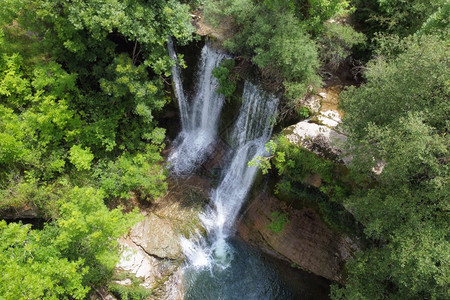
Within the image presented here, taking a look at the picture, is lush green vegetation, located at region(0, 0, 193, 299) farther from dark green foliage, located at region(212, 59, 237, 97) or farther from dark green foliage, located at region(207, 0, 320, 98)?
dark green foliage, located at region(207, 0, 320, 98)

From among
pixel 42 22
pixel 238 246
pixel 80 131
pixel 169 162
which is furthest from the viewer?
pixel 169 162

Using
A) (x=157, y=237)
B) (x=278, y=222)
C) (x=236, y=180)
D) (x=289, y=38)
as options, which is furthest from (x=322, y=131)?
Answer: (x=157, y=237)

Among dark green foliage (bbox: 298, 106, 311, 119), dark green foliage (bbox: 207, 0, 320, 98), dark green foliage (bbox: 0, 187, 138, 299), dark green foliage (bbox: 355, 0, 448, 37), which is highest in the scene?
dark green foliage (bbox: 355, 0, 448, 37)

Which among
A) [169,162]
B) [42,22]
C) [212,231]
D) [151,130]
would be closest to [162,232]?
[212,231]

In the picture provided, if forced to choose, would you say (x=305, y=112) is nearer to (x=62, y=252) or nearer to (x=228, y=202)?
(x=228, y=202)

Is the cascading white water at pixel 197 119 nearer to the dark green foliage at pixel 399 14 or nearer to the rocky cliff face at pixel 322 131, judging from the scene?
the rocky cliff face at pixel 322 131

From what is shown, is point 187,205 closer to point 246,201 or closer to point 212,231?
point 212,231

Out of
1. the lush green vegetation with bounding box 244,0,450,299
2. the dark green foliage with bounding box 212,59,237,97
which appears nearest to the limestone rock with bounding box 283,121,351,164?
the lush green vegetation with bounding box 244,0,450,299
